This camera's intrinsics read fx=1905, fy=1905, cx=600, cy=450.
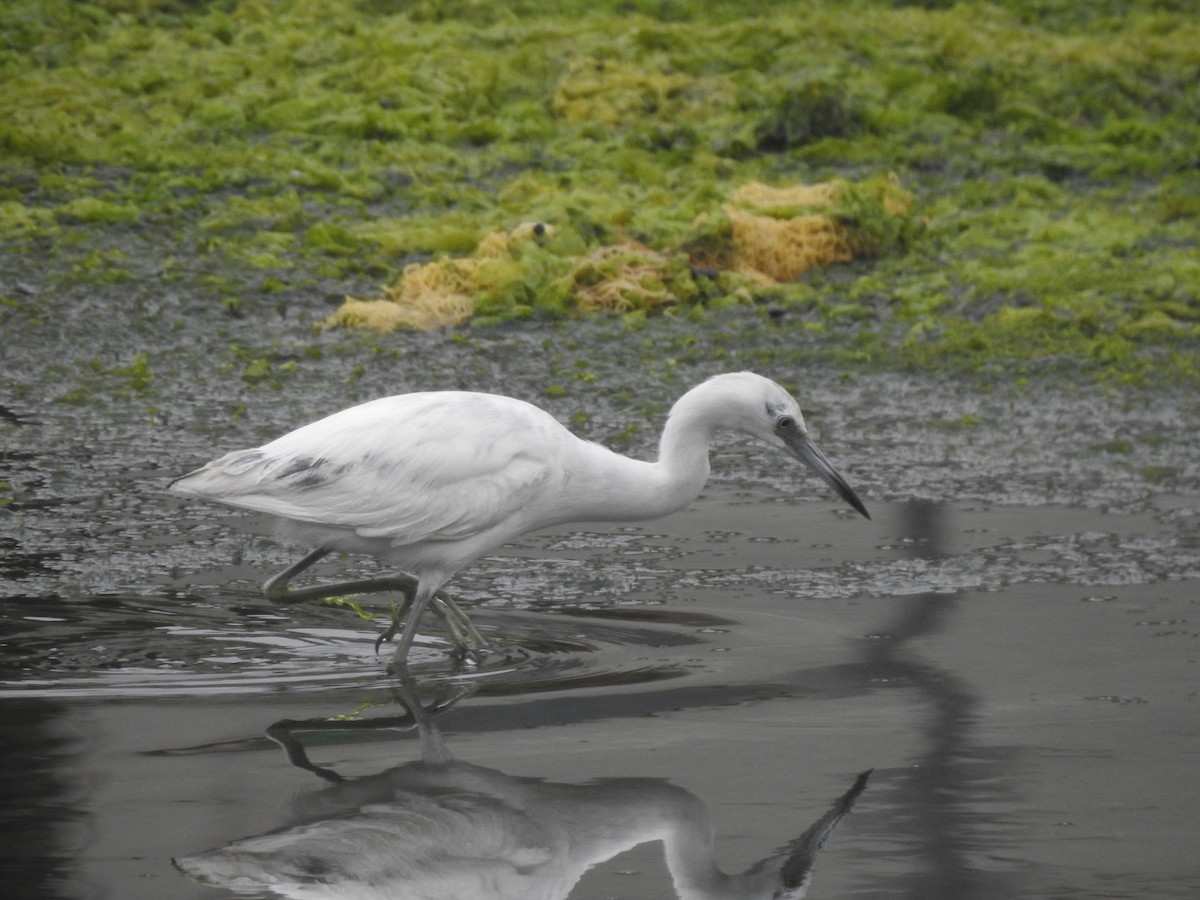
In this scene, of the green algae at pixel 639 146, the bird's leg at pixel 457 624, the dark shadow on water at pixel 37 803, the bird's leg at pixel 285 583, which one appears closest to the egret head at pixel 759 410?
the bird's leg at pixel 457 624

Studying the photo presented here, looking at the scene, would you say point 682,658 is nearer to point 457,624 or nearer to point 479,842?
point 457,624

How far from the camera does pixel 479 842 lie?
4766 mm

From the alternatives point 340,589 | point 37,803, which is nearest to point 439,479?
point 340,589

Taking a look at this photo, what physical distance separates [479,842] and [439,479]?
1.93 meters

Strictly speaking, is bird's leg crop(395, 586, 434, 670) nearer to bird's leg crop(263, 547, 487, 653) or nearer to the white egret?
the white egret

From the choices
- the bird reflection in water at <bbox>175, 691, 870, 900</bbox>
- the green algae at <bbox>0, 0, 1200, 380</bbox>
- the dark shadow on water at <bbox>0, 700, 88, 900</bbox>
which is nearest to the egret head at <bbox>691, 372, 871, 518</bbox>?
the bird reflection in water at <bbox>175, 691, 870, 900</bbox>

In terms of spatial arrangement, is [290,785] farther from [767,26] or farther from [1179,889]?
[767,26]

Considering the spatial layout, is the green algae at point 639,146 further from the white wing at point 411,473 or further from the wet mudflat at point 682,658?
the white wing at point 411,473

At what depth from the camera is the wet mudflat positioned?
4836 mm

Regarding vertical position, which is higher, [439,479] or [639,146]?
[639,146]

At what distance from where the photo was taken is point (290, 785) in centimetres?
520

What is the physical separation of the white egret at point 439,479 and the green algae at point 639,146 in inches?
173

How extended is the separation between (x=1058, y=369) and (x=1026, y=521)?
10.0 feet

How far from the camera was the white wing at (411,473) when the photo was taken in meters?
6.46
